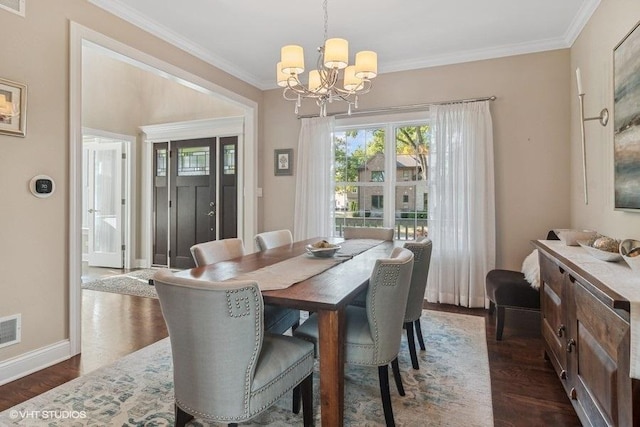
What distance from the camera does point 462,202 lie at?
148 inches

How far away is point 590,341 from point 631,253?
1.31ft

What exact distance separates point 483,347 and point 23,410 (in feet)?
9.68

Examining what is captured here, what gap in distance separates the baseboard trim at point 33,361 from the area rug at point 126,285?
1.64 meters

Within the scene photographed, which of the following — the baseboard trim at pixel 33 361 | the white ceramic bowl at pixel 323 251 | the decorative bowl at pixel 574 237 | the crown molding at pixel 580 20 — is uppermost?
the crown molding at pixel 580 20

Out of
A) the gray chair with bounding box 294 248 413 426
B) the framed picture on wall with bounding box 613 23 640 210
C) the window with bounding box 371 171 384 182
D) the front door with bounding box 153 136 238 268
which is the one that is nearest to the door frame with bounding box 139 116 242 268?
the front door with bounding box 153 136 238 268

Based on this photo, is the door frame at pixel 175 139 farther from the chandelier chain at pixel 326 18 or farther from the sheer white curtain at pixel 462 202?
the sheer white curtain at pixel 462 202

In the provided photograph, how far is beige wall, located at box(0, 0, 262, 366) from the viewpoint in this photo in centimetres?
224

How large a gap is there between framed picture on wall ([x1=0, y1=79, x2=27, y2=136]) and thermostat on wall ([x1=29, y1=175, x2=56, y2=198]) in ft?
0.96

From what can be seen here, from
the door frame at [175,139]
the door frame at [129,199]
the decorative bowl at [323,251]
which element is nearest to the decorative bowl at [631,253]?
the decorative bowl at [323,251]

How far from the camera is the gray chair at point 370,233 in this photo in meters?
3.55

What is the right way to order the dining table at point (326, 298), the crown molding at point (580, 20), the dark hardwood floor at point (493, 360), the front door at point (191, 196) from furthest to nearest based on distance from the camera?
the front door at point (191, 196) < the crown molding at point (580, 20) < the dark hardwood floor at point (493, 360) < the dining table at point (326, 298)

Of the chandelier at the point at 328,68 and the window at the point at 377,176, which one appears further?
the window at the point at 377,176

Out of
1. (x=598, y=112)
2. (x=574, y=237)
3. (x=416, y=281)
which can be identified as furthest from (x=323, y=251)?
(x=598, y=112)

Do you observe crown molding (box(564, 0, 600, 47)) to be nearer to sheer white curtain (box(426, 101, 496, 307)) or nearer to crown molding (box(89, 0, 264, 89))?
sheer white curtain (box(426, 101, 496, 307))
